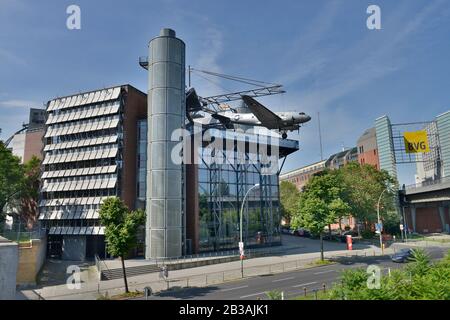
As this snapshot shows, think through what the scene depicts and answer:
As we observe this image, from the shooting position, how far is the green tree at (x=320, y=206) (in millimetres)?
35781

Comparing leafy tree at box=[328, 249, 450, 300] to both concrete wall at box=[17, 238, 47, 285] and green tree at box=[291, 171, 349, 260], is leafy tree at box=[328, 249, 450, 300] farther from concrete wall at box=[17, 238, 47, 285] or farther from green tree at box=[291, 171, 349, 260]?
concrete wall at box=[17, 238, 47, 285]

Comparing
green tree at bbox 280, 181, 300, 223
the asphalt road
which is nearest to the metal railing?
green tree at bbox 280, 181, 300, 223

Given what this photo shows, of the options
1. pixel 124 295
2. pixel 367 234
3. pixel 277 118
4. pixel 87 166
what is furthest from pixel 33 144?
pixel 367 234

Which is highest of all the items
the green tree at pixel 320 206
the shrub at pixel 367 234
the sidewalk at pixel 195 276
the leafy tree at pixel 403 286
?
the green tree at pixel 320 206

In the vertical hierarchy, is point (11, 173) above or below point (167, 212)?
above

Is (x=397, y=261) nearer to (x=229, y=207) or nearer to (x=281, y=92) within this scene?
(x=229, y=207)

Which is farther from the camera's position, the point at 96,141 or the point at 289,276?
the point at 96,141

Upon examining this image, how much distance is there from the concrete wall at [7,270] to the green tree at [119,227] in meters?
8.22

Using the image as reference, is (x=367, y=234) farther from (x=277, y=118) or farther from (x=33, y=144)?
(x=33, y=144)

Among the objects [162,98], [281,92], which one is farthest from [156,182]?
[281,92]

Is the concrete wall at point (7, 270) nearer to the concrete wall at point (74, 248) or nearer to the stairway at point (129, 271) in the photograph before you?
the stairway at point (129, 271)

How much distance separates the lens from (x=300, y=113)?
134ft

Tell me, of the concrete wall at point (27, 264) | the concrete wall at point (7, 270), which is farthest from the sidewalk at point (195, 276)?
the concrete wall at point (7, 270)

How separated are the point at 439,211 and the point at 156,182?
2467 inches
